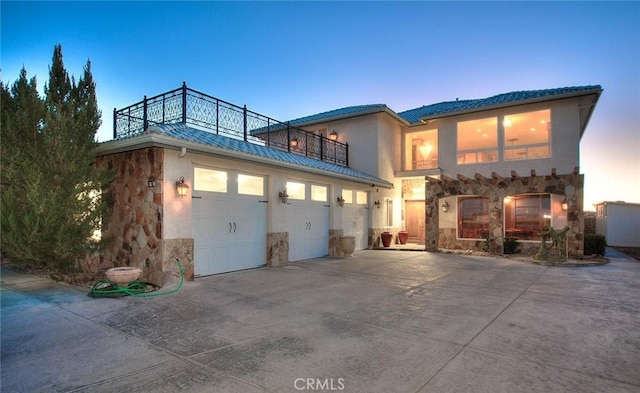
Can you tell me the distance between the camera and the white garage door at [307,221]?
11000 mm

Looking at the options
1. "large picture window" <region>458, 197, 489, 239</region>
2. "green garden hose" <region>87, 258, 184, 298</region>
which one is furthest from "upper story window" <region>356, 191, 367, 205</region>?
"green garden hose" <region>87, 258, 184, 298</region>

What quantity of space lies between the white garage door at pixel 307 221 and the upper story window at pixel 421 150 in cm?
706

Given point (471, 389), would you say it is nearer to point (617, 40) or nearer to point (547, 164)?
point (547, 164)

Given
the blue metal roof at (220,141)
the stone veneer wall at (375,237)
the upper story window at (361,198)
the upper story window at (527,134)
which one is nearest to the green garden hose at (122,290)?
the blue metal roof at (220,141)

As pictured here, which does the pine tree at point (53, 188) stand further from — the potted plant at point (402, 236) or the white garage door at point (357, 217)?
the potted plant at point (402, 236)

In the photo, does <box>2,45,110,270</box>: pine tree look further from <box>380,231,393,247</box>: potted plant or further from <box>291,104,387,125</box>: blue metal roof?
<box>380,231,393,247</box>: potted plant

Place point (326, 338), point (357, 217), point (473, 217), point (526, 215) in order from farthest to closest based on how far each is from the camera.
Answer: point (473, 217) < point (357, 217) < point (526, 215) < point (326, 338)

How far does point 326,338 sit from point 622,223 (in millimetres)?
19277

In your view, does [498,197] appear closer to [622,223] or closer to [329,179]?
[329,179]

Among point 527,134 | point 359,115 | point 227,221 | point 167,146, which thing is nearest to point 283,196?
Result: point 227,221

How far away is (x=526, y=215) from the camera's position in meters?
13.8

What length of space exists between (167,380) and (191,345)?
0.86 meters

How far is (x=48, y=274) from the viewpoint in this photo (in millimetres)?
8008

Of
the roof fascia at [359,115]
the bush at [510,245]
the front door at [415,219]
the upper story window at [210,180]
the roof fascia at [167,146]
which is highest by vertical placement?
the roof fascia at [359,115]
